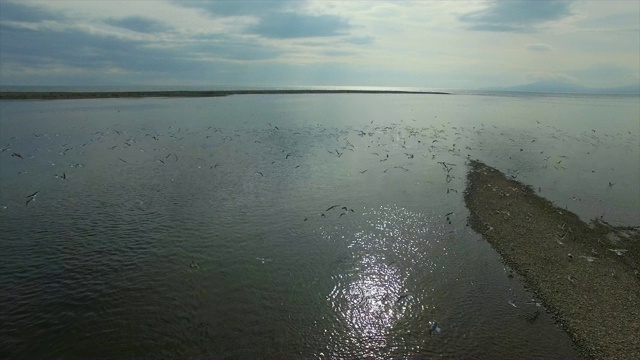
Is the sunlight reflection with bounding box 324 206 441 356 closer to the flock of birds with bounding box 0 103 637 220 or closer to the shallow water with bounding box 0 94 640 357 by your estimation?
the shallow water with bounding box 0 94 640 357

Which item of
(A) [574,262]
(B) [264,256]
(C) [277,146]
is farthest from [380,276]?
(C) [277,146]

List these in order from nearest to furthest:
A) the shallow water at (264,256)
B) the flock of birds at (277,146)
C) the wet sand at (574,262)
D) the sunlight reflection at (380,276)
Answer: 1. the shallow water at (264,256)
2. the wet sand at (574,262)
3. the sunlight reflection at (380,276)
4. the flock of birds at (277,146)

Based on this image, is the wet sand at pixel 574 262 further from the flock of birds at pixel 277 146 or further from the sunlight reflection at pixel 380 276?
the flock of birds at pixel 277 146

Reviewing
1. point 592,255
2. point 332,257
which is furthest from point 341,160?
point 592,255

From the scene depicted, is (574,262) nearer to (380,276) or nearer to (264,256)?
(380,276)

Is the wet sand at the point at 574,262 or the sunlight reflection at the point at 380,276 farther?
the sunlight reflection at the point at 380,276

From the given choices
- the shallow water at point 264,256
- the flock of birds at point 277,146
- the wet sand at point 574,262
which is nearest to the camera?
A: the shallow water at point 264,256

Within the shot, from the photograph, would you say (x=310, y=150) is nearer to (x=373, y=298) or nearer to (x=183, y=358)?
(x=373, y=298)

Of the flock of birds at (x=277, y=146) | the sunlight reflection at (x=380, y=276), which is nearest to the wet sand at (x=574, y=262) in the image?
the sunlight reflection at (x=380, y=276)
